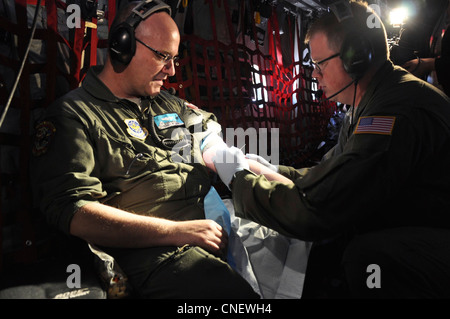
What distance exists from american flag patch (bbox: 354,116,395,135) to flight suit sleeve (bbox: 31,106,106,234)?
3.57 ft

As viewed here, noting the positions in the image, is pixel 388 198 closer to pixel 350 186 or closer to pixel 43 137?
pixel 350 186

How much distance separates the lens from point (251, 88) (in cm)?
421

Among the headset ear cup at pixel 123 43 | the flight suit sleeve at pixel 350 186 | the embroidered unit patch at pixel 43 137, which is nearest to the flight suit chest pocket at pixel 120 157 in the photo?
the embroidered unit patch at pixel 43 137

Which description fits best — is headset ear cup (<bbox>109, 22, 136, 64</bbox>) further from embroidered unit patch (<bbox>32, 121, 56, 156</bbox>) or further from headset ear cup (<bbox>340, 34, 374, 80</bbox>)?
headset ear cup (<bbox>340, 34, 374, 80</bbox>)

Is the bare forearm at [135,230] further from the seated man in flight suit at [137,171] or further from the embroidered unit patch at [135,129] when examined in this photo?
the embroidered unit patch at [135,129]

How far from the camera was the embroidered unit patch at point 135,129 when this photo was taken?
1537 mm

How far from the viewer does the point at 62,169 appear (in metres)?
1.25

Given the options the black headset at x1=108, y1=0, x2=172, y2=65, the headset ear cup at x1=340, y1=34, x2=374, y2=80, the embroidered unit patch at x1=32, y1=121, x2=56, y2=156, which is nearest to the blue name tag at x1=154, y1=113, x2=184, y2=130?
the black headset at x1=108, y1=0, x2=172, y2=65

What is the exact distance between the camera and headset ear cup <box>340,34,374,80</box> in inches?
54.1

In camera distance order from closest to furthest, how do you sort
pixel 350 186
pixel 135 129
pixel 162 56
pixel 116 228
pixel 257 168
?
pixel 350 186 → pixel 116 228 → pixel 135 129 → pixel 162 56 → pixel 257 168

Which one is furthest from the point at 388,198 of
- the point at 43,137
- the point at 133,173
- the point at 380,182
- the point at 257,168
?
the point at 43,137

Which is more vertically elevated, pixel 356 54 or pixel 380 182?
pixel 356 54

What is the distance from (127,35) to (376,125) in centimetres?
127
